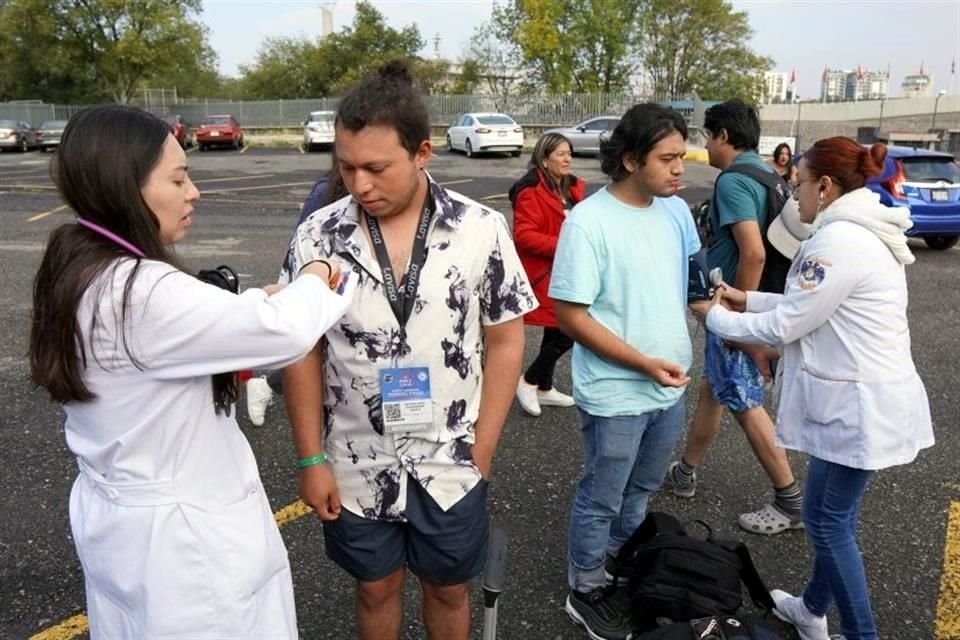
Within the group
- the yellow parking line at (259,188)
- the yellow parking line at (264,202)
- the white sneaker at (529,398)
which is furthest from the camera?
the yellow parking line at (259,188)

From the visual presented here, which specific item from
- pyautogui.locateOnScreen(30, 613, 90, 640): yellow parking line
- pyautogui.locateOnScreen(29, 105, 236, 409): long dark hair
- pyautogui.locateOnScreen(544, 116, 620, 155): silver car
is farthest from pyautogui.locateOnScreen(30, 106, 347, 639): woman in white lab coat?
pyautogui.locateOnScreen(544, 116, 620, 155): silver car

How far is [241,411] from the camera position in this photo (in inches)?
193

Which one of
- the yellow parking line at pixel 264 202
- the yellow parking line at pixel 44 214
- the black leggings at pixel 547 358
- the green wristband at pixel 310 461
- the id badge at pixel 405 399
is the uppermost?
the id badge at pixel 405 399

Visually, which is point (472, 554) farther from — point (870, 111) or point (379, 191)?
point (870, 111)

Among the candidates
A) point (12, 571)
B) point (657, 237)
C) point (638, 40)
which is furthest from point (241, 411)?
point (638, 40)

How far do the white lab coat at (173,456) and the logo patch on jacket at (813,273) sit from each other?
61.8 inches

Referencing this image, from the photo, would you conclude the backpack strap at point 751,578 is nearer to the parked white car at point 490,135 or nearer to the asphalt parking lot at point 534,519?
the asphalt parking lot at point 534,519

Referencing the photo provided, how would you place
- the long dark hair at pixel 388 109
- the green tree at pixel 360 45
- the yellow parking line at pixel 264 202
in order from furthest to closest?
the green tree at pixel 360 45 → the yellow parking line at pixel 264 202 → the long dark hair at pixel 388 109

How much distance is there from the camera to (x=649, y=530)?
2.99 metres

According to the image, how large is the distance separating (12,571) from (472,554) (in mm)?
2196

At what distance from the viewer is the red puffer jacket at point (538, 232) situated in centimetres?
479

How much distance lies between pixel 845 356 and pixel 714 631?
3.25ft

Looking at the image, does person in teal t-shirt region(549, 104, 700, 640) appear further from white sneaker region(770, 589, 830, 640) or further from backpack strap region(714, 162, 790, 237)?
backpack strap region(714, 162, 790, 237)

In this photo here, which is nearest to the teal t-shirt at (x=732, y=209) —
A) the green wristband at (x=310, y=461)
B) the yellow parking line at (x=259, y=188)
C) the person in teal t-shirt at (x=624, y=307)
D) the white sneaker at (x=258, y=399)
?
the person in teal t-shirt at (x=624, y=307)
